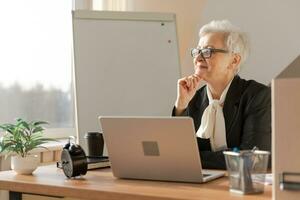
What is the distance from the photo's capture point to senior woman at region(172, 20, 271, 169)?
2129 millimetres

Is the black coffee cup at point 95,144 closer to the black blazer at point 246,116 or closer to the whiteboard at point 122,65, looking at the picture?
the black blazer at point 246,116

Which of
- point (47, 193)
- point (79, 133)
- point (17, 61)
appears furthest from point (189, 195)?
point (17, 61)

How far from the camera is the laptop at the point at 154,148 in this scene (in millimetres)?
1466

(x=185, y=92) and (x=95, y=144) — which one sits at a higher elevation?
(x=185, y=92)

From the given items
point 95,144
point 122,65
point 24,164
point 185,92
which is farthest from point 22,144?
point 122,65

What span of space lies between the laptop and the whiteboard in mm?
952

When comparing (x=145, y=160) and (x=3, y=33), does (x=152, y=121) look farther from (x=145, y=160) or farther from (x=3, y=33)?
(x=3, y=33)

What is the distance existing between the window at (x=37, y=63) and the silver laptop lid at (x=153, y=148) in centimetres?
113

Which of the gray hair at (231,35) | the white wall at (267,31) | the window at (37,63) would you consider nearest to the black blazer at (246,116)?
the gray hair at (231,35)

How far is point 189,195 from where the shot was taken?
1.31 m

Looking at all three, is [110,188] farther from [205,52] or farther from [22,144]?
[205,52]

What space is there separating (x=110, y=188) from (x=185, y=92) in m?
0.88

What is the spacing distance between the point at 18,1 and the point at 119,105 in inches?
29.6

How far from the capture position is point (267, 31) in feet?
9.30
